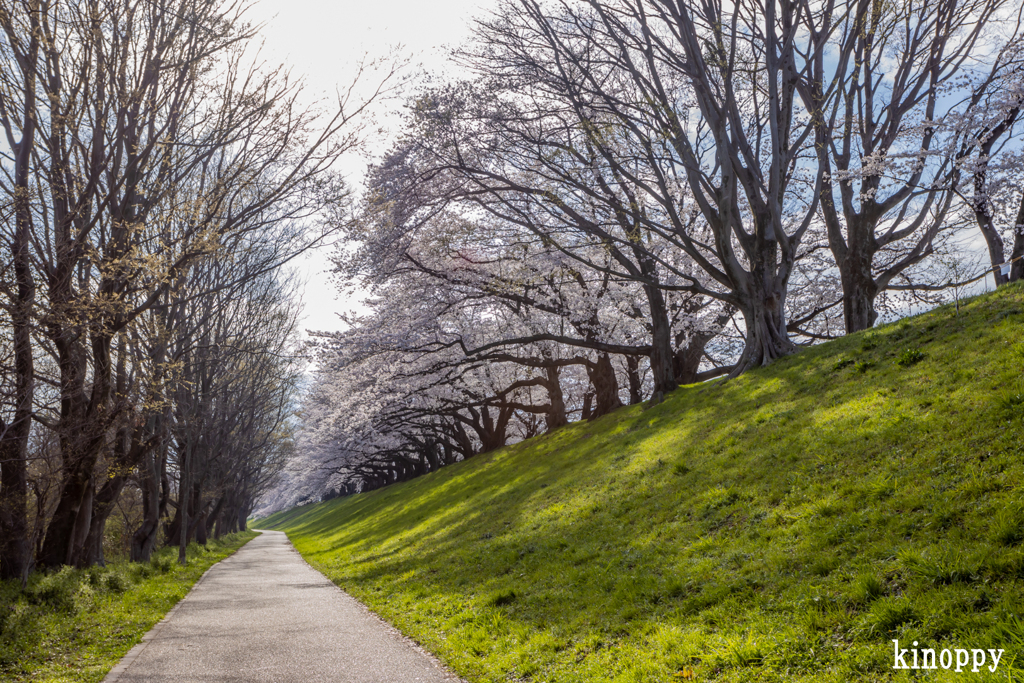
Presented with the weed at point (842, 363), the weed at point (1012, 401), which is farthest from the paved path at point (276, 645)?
the weed at point (842, 363)

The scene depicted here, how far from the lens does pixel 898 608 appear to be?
16.1 feet

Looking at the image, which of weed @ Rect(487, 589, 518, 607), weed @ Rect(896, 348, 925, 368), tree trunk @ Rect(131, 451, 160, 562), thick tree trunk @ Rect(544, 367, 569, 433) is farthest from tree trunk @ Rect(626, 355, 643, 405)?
tree trunk @ Rect(131, 451, 160, 562)

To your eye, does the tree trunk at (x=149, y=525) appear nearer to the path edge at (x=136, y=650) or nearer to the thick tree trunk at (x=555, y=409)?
the path edge at (x=136, y=650)

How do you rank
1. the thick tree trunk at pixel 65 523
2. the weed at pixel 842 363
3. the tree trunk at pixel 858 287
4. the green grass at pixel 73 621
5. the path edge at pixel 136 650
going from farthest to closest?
the tree trunk at pixel 858 287, the weed at pixel 842 363, the thick tree trunk at pixel 65 523, the green grass at pixel 73 621, the path edge at pixel 136 650

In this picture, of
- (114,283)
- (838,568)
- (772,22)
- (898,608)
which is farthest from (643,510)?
(772,22)

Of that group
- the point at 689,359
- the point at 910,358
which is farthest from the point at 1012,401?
the point at 689,359

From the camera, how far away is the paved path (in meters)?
6.92

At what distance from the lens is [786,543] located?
691 cm

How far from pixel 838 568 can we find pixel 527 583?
487cm

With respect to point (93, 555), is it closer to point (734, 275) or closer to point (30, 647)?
point (30, 647)

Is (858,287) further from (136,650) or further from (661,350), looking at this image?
(136,650)

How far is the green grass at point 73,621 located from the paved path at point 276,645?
0.32 meters

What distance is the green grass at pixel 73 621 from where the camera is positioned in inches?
282

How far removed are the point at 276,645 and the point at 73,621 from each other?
Result: 11.4 ft
